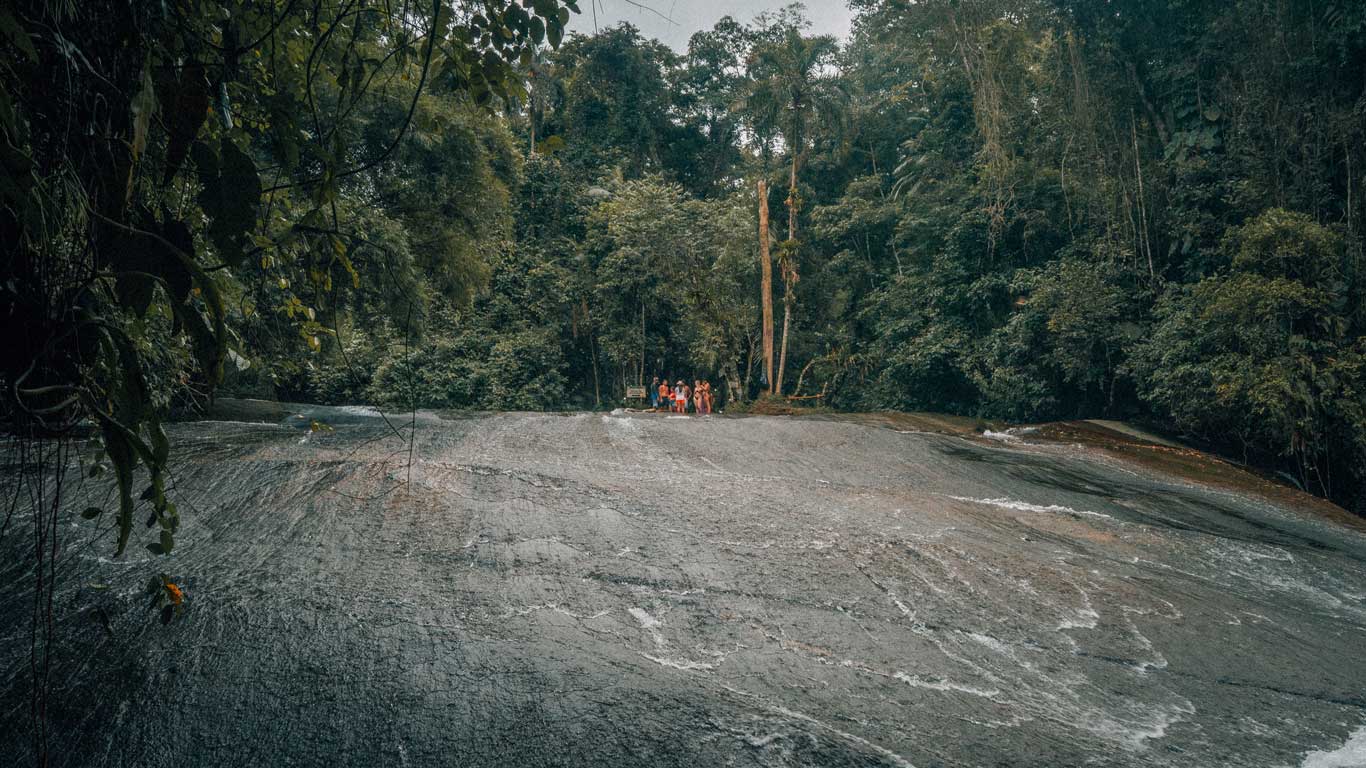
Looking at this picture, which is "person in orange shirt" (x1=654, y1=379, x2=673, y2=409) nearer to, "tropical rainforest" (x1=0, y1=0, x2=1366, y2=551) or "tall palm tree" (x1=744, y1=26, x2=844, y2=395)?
"tropical rainforest" (x1=0, y1=0, x2=1366, y2=551)

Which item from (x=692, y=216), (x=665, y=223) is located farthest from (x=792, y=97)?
(x=665, y=223)

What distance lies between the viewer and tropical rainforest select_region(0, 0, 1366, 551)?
1.70 meters

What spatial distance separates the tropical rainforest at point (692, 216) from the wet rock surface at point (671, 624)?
123 centimetres

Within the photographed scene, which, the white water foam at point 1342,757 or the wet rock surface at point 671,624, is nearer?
the wet rock surface at point 671,624

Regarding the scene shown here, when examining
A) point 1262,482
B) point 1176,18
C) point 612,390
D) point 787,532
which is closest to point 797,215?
point 612,390

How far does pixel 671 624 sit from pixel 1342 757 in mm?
3681

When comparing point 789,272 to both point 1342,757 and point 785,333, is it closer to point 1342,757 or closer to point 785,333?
point 785,333

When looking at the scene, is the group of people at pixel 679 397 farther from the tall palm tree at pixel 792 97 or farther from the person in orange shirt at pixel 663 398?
the tall palm tree at pixel 792 97

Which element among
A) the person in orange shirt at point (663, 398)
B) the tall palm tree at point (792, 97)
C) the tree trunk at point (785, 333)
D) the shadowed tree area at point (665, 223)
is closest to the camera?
the shadowed tree area at point (665, 223)

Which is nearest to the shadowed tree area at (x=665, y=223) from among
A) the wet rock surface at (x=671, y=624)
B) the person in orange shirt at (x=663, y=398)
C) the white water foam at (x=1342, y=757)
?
the wet rock surface at (x=671, y=624)

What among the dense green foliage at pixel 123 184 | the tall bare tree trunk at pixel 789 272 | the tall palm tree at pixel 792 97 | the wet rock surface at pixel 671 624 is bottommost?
the wet rock surface at pixel 671 624

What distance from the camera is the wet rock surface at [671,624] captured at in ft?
10.7

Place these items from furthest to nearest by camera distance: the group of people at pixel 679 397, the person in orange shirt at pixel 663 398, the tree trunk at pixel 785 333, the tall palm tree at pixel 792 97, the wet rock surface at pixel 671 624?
the tree trunk at pixel 785 333
the tall palm tree at pixel 792 97
the person in orange shirt at pixel 663 398
the group of people at pixel 679 397
the wet rock surface at pixel 671 624

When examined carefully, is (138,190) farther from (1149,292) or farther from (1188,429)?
(1149,292)
